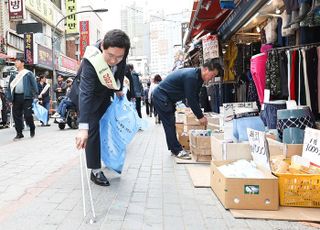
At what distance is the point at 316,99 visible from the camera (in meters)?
4.31

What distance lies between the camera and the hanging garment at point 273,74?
4.88 meters

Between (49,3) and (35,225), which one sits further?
(49,3)

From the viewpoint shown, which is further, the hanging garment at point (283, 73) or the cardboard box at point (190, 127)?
the cardboard box at point (190, 127)

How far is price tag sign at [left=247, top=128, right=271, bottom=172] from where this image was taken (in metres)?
3.81

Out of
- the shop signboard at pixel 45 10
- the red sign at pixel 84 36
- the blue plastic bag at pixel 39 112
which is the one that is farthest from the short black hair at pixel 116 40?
the red sign at pixel 84 36

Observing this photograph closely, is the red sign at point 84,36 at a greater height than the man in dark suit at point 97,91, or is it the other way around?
the red sign at point 84,36

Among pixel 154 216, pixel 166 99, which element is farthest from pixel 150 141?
pixel 154 216

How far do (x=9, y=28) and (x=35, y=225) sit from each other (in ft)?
57.2

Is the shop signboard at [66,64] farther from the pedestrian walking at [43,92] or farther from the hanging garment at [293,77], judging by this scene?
the hanging garment at [293,77]

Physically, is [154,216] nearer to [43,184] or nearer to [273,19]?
[43,184]

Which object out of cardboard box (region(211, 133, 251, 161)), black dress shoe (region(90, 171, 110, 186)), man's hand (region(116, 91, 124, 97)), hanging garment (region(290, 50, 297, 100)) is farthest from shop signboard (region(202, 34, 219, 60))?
black dress shoe (region(90, 171, 110, 186))

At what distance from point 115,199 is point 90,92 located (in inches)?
45.3

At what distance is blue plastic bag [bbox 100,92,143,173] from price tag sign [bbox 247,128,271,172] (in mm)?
1403

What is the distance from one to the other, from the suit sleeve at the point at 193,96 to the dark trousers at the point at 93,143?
1.78 meters
